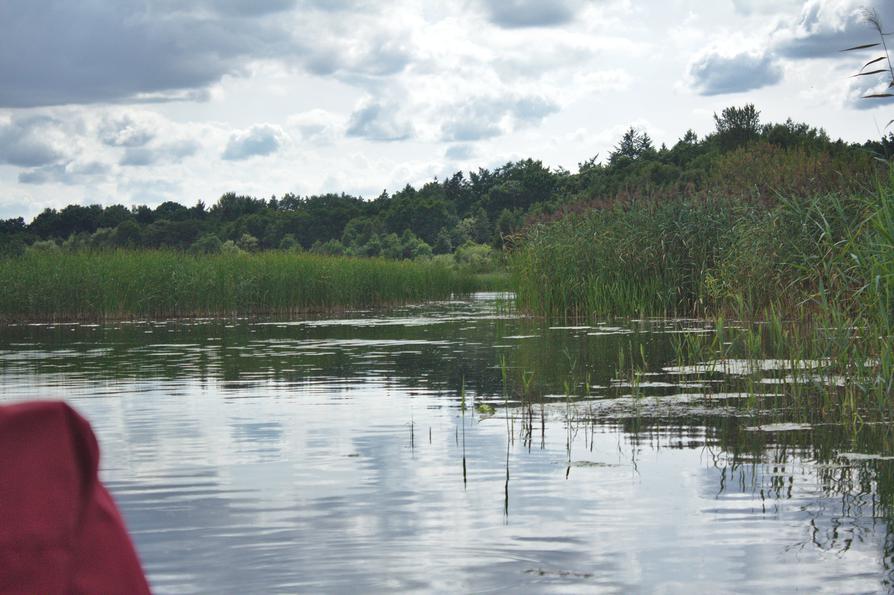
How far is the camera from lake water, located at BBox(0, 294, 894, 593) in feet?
13.1

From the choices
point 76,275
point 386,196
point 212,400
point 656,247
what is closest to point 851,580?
point 212,400

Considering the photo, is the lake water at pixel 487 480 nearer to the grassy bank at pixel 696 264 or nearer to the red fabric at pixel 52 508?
the grassy bank at pixel 696 264

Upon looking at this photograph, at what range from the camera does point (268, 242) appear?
65.9 m

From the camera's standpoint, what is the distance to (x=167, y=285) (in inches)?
878

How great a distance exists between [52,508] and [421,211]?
67134 millimetres

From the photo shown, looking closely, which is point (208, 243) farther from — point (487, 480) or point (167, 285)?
point (487, 480)

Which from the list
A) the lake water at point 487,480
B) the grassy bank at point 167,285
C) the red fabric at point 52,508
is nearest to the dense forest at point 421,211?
the grassy bank at point 167,285

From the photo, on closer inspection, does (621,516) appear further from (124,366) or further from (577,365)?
(124,366)

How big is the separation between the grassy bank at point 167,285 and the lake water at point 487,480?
11505 mm

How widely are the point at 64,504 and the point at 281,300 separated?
23.7 metres

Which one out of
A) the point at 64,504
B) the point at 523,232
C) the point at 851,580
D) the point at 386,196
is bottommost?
the point at 851,580

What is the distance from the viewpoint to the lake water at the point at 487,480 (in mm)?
3992

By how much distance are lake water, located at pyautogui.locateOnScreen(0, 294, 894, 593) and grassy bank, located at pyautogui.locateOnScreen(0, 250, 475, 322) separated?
37.7ft

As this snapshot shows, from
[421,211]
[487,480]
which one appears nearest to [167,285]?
[487,480]
